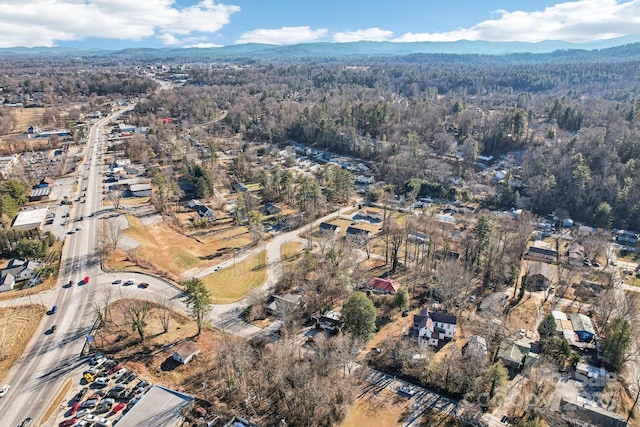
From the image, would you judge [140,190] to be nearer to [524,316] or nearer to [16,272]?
[16,272]

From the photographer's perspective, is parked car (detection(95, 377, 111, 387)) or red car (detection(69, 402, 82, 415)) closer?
red car (detection(69, 402, 82, 415))

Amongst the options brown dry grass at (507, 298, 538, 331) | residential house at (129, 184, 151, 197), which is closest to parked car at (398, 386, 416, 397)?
brown dry grass at (507, 298, 538, 331)

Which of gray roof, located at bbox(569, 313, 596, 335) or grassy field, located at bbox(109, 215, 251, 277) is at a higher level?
grassy field, located at bbox(109, 215, 251, 277)

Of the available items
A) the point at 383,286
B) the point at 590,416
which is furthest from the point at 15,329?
the point at 590,416

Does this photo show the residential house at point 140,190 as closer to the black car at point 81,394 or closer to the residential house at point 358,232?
the residential house at point 358,232

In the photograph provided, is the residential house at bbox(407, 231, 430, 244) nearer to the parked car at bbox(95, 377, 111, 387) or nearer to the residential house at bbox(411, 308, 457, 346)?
the residential house at bbox(411, 308, 457, 346)

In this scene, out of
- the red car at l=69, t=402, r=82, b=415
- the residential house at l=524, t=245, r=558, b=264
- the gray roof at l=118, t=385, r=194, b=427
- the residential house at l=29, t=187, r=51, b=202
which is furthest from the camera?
the residential house at l=29, t=187, r=51, b=202

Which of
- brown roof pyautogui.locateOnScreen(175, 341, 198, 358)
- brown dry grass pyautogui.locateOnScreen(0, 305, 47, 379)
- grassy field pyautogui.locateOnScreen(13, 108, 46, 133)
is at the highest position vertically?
grassy field pyautogui.locateOnScreen(13, 108, 46, 133)
